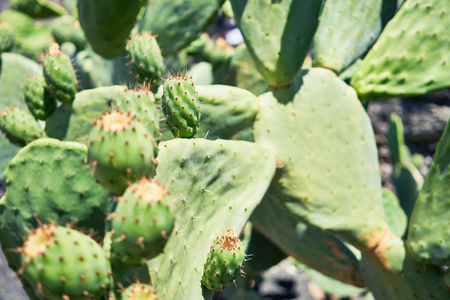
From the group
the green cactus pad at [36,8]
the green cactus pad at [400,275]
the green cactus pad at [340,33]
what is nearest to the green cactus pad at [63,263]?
the green cactus pad at [400,275]

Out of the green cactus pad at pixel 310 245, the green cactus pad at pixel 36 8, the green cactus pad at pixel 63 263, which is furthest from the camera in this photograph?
the green cactus pad at pixel 36 8

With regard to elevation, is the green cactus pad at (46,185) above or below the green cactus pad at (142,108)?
below

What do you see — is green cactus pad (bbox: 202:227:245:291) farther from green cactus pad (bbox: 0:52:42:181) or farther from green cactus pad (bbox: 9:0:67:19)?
green cactus pad (bbox: 9:0:67:19)

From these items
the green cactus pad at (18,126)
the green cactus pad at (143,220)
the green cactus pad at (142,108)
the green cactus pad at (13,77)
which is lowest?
the green cactus pad at (13,77)

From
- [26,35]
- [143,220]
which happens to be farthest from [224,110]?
[26,35]

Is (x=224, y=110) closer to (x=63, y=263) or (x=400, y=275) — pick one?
(x=400, y=275)

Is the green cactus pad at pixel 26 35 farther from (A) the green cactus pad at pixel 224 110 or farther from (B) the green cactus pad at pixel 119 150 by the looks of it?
(B) the green cactus pad at pixel 119 150

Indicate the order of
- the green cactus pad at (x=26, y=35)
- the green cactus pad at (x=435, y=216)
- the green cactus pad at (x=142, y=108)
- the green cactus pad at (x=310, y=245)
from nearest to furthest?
the green cactus pad at (x=142, y=108)
the green cactus pad at (x=435, y=216)
the green cactus pad at (x=310, y=245)
the green cactus pad at (x=26, y=35)

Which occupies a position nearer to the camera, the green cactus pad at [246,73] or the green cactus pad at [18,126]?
the green cactus pad at [18,126]
